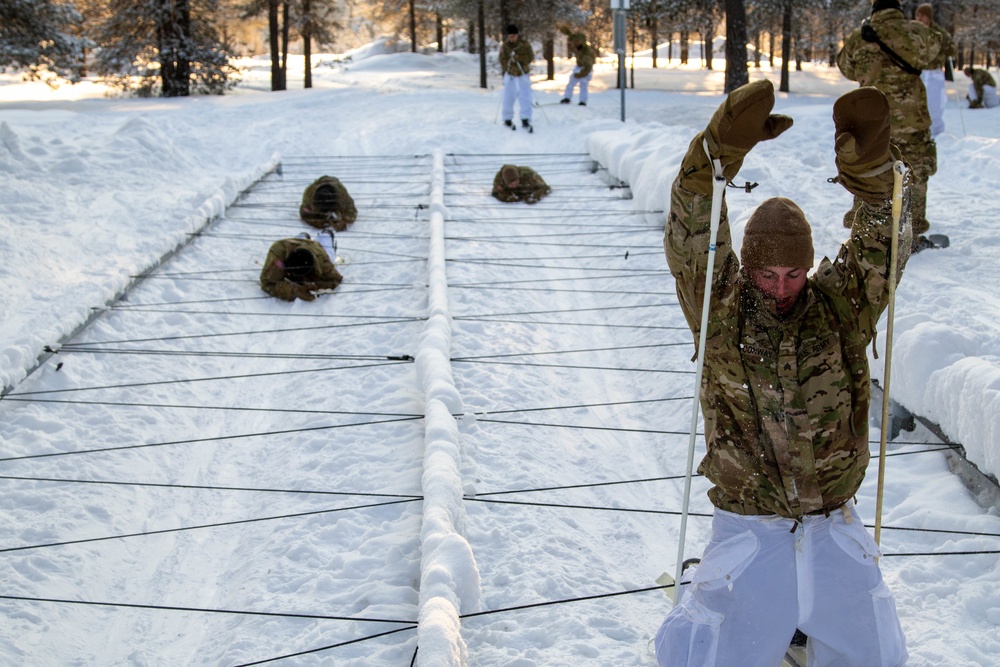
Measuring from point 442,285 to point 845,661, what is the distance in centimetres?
567

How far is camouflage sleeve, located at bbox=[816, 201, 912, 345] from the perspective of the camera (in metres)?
2.76

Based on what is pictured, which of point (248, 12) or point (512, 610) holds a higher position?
point (248, 12)

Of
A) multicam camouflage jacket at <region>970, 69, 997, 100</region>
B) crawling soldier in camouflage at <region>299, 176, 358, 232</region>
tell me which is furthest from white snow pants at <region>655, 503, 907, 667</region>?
multicam camouflage jacket at <region>970, 69, 997, 100</region>

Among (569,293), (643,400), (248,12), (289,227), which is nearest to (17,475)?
(643,400)

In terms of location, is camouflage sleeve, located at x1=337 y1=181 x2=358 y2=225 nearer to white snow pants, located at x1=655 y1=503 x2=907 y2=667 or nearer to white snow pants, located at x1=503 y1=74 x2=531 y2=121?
white snow pants, located at x1=503 y1=74 x2=531 y2=121

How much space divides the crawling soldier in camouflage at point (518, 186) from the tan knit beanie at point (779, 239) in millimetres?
9011

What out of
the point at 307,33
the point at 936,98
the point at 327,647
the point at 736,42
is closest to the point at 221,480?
the point at 327,647

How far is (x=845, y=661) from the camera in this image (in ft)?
8.83

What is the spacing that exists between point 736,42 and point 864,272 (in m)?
17.2

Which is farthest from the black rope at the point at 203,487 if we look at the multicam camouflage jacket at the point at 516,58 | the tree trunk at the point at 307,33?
the tree trunk at the point at 307,33

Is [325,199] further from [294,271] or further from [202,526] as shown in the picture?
[202,526]

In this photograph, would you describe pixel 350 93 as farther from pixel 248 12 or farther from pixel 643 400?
pixel 643 400

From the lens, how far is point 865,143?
2648 millimetres

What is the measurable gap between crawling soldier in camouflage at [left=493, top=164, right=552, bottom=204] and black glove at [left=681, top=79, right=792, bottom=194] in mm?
9035
